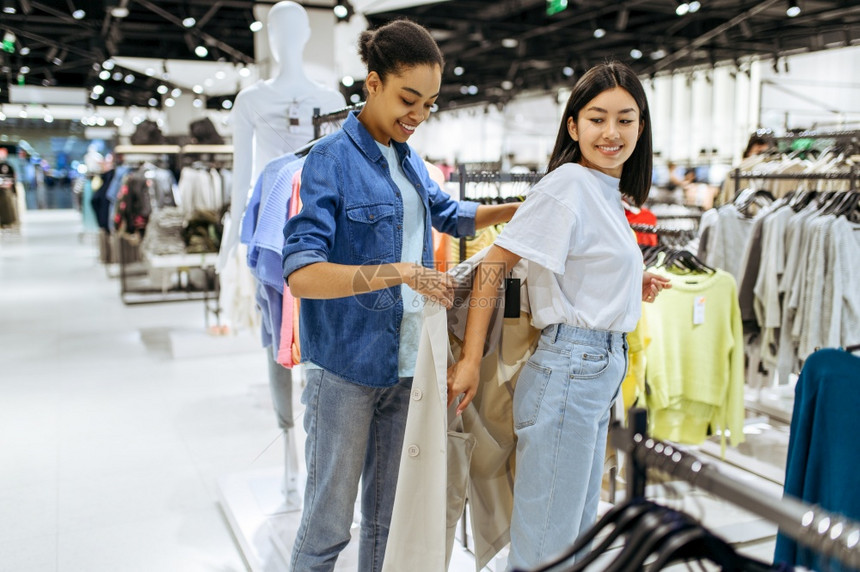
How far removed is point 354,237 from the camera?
153 cm

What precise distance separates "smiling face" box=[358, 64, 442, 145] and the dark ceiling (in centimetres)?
849

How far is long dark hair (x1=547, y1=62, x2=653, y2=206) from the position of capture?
1545 mm

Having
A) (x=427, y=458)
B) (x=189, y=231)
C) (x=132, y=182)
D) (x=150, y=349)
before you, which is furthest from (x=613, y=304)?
(x=132, y=182)

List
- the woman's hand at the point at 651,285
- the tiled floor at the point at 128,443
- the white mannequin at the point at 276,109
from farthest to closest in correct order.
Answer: the white mannequin at the point at 276,109
the tiled floor at the point at 128,443
the woman's hand at the point at 651,285

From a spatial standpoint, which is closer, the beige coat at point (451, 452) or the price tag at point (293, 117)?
the beige coat at point (451, 452)

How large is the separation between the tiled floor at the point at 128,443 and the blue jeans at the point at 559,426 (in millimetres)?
265

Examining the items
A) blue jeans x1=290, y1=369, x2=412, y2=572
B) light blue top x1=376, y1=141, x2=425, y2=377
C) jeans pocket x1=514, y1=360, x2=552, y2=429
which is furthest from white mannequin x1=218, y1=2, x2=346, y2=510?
jeans pocket x1=514, y1=360, x2=552, y2=429

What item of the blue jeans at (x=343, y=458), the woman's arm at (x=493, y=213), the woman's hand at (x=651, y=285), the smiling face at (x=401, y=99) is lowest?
the blue jeans at (x=343, y=458)

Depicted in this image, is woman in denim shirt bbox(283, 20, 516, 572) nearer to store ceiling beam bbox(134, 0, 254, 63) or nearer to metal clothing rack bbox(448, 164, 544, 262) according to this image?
metal clothing rack bbox(448, 164, 544, 262)

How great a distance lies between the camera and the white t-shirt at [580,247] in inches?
59.5

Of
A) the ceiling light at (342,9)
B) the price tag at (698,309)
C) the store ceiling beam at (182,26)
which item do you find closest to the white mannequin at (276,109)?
the price tag at (698,309)

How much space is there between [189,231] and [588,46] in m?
9.09

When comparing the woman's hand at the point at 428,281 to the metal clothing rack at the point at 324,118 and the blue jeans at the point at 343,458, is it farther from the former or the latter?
the metal clothing rack at the point at 324,118

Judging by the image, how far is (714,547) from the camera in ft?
2.52
